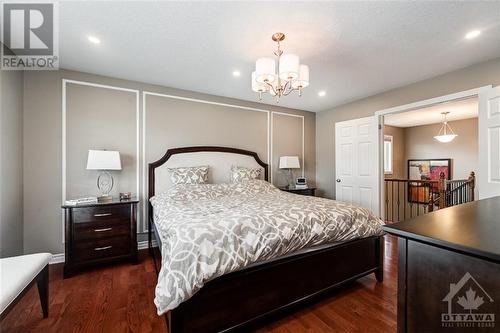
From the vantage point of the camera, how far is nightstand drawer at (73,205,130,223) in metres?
2.42

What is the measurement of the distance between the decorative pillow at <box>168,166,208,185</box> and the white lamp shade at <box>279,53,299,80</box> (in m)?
1.96

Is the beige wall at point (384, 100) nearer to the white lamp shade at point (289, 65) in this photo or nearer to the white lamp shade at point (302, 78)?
the white lamp shade at point (302, 78)

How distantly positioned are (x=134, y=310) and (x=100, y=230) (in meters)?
1.15

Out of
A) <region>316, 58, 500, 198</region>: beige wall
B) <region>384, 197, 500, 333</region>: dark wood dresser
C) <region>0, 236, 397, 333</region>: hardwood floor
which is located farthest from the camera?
<region>316, 58, 500, 198</region>: beige wall

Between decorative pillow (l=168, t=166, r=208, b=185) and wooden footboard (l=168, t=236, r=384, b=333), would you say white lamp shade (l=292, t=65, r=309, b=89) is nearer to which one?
wooden footboard (l=168, t=236, r=384, b=333)

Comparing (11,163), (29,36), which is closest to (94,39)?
(29,36)

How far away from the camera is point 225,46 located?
2252 millimetres

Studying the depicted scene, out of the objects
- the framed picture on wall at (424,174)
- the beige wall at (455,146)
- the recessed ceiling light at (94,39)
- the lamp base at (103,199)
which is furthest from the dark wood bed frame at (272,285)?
the beige wall at (455,146)

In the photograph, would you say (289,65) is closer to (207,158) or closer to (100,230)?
(207,158)

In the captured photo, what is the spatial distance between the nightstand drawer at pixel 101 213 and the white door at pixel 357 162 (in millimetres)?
3705

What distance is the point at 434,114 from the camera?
4961mm

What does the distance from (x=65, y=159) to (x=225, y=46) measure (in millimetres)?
2437

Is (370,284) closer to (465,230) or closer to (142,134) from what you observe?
(465,230)

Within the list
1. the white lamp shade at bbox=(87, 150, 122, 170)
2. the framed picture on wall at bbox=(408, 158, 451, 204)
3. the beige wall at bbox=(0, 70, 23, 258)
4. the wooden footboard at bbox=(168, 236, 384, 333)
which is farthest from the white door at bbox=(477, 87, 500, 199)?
the beige wall at bbox=(0, 70, 23, 258)
